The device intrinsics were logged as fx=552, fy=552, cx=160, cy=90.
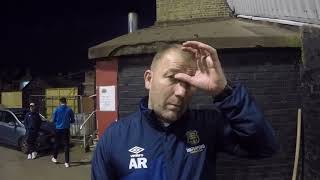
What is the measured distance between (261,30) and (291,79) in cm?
99

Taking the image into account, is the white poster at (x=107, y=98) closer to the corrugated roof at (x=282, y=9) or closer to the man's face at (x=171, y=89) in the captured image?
A: the corrugated roof at (x=282, y=9)

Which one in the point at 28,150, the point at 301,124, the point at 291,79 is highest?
the point at 291,79

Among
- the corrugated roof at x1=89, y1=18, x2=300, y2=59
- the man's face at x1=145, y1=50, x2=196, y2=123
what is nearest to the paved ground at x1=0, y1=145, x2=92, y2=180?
the corrugated roof at x1=89, y1=18, x2=300, y2=59

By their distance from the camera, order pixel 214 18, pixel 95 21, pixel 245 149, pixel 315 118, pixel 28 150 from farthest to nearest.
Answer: pixel 95 21 < pixel 28 150 < pixel 214 18 < pixel 315 118 < pixel 245 149

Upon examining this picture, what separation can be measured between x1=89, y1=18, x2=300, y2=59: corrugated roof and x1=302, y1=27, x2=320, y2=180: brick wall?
545 millimetres

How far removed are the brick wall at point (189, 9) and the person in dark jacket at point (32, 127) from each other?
516 cm

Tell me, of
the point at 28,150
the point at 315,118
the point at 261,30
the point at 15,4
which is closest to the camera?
the point at 315,118

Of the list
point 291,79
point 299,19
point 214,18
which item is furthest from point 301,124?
point 214,18

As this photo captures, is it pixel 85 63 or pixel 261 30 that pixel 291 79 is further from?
pixel 85 63

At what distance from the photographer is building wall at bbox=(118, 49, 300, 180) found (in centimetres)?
803

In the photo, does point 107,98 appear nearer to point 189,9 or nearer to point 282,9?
point 282,9

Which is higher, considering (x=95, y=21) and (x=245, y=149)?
(x=95, y=21)

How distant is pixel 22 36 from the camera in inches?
1453

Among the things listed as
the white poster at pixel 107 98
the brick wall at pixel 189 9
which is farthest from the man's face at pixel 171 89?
the brick wall at pixel 189 9
